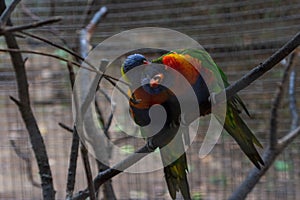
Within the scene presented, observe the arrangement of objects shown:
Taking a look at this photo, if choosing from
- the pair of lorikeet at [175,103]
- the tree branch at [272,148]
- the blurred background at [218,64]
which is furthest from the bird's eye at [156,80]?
the blurred background at [218,64]

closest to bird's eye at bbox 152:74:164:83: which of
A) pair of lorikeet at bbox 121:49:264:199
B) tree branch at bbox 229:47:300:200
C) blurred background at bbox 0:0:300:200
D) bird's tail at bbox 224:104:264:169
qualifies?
pair of lorikeet at bbox 121:49:264:199

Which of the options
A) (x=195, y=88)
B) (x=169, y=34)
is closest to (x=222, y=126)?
(x=195, y=88)

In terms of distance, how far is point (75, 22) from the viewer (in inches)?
61.1

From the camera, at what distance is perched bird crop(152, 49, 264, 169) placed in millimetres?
652

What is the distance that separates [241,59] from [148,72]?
85 centimetres

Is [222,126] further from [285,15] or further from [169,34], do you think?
[169,34]

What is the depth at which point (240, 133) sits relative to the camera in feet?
2.19

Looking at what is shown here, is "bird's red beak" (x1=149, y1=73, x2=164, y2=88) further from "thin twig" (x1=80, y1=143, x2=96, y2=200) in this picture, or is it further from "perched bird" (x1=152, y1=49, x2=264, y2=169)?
"thin twig" (x1=80, y1=143, x2=96, y2=200)

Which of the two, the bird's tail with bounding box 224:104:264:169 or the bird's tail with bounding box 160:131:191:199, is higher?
the bird's tail with bounding box 224:104:264:169

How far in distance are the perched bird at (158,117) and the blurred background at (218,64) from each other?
1.88 feet

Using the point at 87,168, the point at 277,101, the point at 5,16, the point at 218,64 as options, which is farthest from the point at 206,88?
the point at 218,64

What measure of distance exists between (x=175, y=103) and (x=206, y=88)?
0.05 metres

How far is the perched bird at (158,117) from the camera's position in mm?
633

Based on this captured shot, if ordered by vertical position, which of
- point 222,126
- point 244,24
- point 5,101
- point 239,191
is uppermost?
point 244,24
